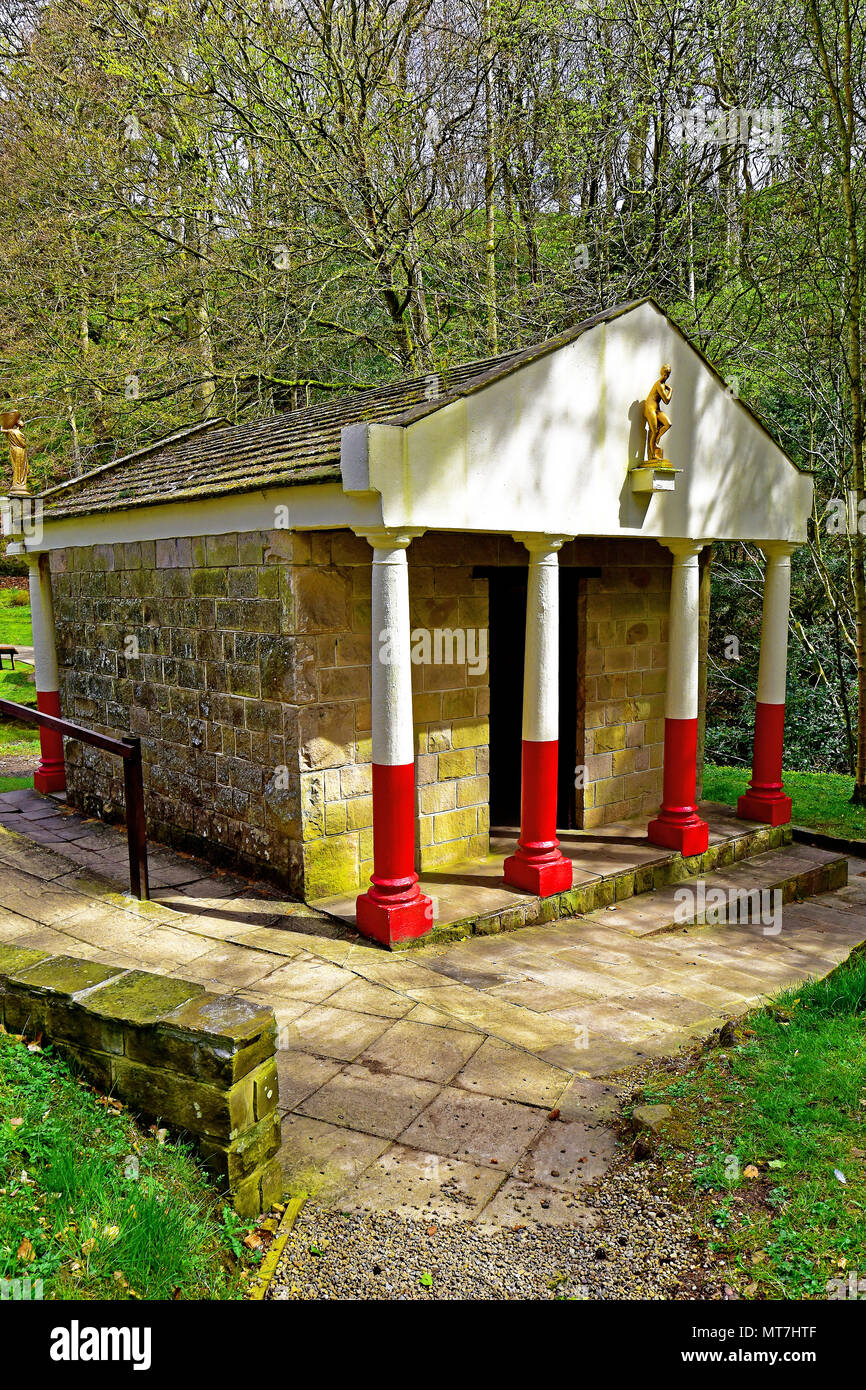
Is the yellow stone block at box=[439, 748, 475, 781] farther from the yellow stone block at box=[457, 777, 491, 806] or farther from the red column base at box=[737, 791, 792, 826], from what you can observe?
the red column base at box=[737, 791, 792, 826]

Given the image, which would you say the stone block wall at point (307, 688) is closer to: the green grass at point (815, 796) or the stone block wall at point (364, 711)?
the stone block wall at point (364, 711)

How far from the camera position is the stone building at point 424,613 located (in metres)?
6.06

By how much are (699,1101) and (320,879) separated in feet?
11.3

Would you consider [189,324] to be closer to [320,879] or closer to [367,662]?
[367,662]

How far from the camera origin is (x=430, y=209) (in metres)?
14.3

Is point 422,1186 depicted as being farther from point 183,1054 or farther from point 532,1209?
point 183,1054

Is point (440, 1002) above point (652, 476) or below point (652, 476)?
below

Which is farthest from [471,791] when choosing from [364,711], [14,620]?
[14,620]

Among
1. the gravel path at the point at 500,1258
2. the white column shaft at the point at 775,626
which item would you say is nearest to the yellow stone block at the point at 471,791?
the white column shaft at the point at 775,626

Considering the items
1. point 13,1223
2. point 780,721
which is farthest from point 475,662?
point 13,1223

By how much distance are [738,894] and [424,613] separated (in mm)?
3731

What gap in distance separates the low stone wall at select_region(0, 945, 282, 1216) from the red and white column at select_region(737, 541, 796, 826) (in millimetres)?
7166
